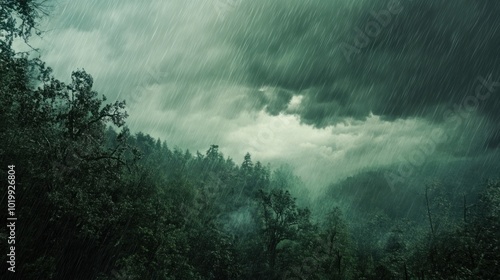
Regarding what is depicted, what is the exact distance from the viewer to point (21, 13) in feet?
39.6

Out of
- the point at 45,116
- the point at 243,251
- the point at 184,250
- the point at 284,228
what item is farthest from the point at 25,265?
the point at 243,251

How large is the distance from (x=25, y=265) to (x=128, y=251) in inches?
522

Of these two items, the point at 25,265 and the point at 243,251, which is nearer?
the point at 25,265

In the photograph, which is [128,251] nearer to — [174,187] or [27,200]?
[27,200]

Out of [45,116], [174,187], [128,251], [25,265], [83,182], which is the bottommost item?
[25,265]

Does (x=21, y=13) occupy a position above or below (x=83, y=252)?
above

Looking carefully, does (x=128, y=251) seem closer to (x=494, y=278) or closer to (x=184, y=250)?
(x=184, y=250)

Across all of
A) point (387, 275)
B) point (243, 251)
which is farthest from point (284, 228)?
point (387, 275)

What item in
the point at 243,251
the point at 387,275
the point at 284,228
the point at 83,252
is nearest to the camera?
the point at 83,252

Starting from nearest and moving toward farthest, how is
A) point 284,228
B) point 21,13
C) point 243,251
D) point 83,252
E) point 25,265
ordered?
point 21,13 → point 25,265 → point 83,252 → point 284,228 → point 243,251

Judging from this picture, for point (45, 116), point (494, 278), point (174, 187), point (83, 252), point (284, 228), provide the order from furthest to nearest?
point (174, 187), point (284, 228), point (83, 252), point (45, 116), point (494, 278)

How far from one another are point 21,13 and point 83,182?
9.67m

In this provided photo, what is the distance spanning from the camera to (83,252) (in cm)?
2644

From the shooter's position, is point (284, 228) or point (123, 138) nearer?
point (123, 138)
